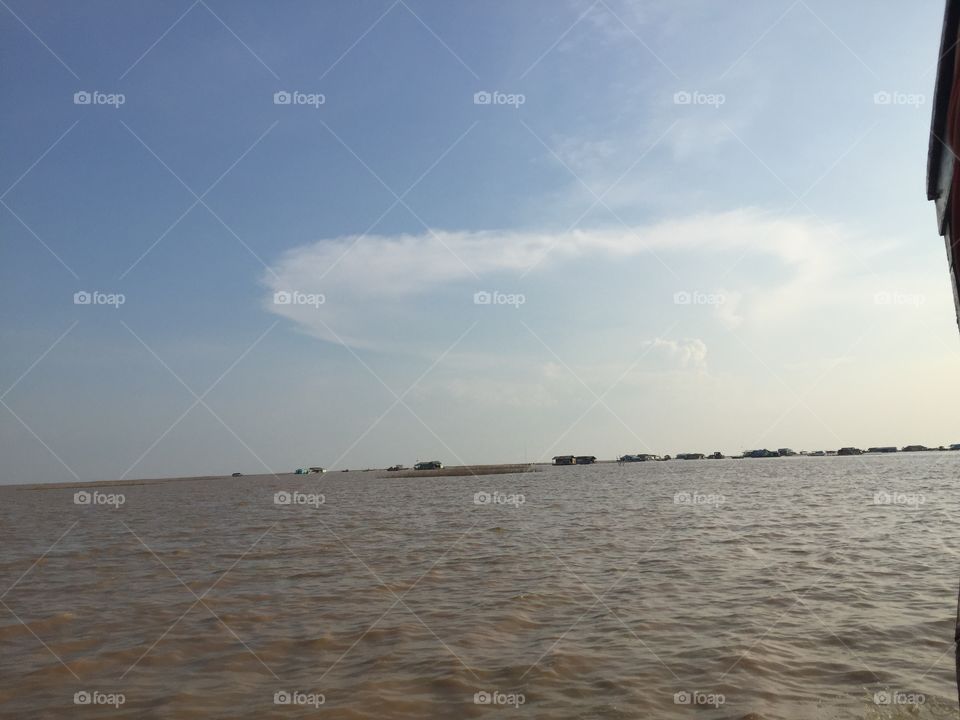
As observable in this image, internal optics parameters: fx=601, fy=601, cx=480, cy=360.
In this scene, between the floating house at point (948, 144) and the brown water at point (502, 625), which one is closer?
the floating house at point (948, 144)

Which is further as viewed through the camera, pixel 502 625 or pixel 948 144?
pixel 502 625

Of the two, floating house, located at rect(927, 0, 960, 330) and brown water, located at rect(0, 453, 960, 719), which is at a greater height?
floating house, located at rect(927, 0, 960, 330)

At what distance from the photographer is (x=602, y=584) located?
13.5 metres

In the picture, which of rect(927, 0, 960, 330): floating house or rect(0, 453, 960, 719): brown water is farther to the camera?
rect(0, 453, 960, 719): brown water

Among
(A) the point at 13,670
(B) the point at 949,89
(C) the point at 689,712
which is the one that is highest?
(B) the point at 949,89

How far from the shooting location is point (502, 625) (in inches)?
419

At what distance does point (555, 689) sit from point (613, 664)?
4.20 ft

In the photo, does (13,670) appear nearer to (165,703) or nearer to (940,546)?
(165,703)

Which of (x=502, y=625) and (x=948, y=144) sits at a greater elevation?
(x=948, y=144)

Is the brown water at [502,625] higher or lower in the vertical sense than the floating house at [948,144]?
lower

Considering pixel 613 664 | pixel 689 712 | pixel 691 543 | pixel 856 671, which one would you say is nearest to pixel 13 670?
pixel 613 664

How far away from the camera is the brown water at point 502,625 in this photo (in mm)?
7551

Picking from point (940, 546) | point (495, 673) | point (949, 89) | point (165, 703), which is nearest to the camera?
point (949, 89)

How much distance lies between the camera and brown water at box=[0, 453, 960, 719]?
297 inches
